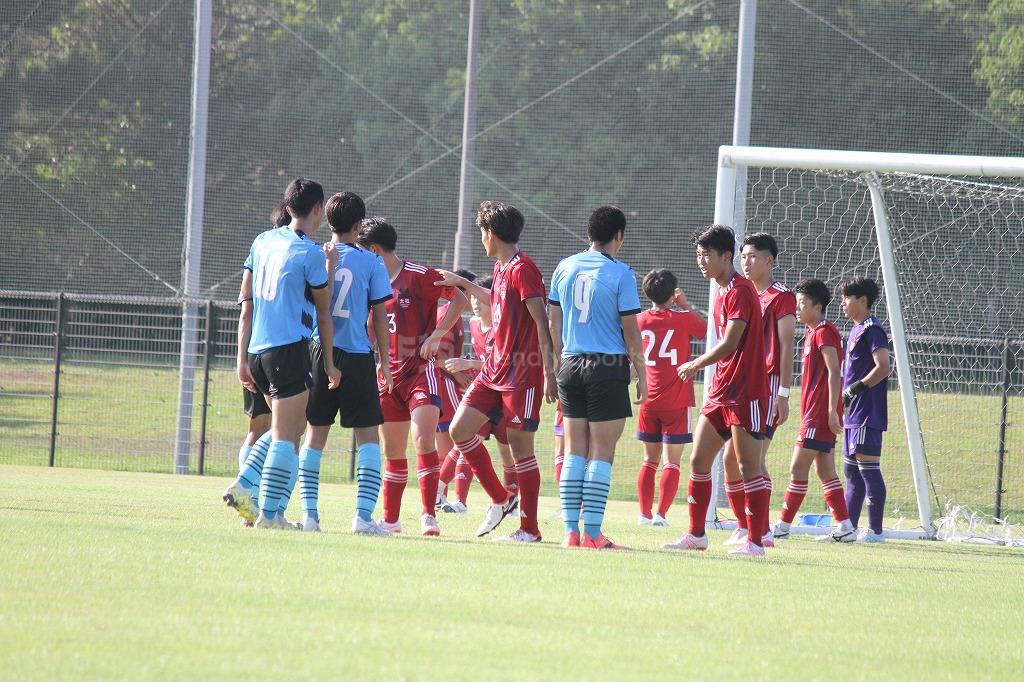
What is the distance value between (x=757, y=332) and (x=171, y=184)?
1147 cm

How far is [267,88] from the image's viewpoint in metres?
17.1

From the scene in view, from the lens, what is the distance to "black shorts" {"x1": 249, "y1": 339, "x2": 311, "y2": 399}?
23.0ft

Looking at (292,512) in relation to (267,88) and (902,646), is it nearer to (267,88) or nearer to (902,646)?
(902,646)

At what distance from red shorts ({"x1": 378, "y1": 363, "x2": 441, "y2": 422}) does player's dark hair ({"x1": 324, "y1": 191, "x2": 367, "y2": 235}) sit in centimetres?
119

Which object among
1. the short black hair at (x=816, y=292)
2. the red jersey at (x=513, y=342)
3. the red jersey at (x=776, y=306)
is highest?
the short black hair at (x=816, y=292)

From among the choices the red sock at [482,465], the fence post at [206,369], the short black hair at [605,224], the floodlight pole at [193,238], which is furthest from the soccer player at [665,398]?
the floodlight pole at [193,238]

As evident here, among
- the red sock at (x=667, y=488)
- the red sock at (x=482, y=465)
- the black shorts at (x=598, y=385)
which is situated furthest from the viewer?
the red sock at (x=667, y=488)

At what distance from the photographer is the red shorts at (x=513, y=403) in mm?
7621

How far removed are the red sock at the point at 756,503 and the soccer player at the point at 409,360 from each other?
2.01m

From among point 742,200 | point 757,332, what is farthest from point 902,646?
point 742,200

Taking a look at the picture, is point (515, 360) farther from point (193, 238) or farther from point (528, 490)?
point (193, 238)

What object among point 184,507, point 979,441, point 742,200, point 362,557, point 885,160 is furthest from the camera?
point 979,441

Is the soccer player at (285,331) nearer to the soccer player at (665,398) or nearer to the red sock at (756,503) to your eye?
the red sock at (756,503)

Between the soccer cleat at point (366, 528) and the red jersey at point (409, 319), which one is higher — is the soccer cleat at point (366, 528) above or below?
below
